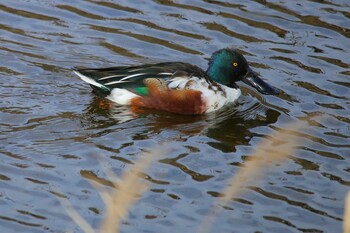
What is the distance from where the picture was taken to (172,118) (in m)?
9.66

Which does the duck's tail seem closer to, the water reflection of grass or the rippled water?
the rippled water

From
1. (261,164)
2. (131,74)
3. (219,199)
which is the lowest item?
(219,199)

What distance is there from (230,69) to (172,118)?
986mm

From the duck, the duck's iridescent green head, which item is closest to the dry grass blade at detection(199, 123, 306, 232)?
the duck

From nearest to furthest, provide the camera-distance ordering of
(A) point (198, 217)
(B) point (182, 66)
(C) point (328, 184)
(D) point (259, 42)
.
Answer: (A) point (198, 217)
(C) point (328, 184)
(B) point (182, 66)
(D) point (259, 42)

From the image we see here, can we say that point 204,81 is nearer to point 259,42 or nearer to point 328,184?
point 259,42


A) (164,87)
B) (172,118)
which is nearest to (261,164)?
(172,118)

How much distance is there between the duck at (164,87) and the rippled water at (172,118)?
0.12 meters

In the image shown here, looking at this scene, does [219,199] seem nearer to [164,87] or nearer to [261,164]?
[261,164]

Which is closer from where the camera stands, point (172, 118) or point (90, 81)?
point (172, 118)

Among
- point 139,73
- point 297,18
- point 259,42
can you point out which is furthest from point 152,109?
point 297,18

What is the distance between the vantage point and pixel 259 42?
11.2 metres

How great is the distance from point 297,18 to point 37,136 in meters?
4.23

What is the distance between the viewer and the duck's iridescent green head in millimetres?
10188
